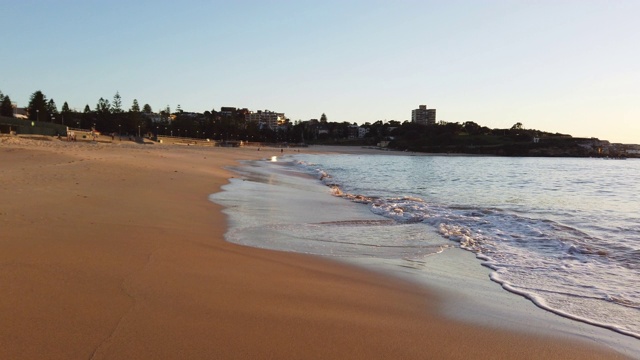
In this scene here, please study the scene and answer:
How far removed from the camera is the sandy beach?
291cm

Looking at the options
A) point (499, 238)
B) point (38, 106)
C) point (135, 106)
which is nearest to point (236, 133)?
point (135, 106)

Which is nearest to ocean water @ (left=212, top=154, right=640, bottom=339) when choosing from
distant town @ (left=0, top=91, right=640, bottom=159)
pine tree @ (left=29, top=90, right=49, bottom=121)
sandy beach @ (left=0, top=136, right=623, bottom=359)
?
sandy beach @ (left=0, top=136, right=623, bottom=359)

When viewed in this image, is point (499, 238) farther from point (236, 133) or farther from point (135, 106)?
point (236, 133)

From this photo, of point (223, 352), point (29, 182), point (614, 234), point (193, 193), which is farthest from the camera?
point (193, 193)

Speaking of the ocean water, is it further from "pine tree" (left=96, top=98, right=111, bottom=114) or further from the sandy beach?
"pine tree" (left=96, top=98, right=111, bottom=114)

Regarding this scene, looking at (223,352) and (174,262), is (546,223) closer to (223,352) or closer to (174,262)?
(174,262)

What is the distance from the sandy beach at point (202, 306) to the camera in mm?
2906

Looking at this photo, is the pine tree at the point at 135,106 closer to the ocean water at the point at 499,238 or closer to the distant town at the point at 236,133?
the distant town at the point at 236,133

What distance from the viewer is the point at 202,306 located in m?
3.64

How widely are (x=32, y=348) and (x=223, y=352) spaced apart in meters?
1.08

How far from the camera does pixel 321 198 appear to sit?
14445 millimetres

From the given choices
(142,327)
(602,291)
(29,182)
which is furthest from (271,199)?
(142,327)

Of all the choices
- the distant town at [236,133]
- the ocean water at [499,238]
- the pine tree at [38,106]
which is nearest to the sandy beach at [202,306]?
the ocean water at [499,238]

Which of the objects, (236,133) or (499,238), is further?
(236,133)
